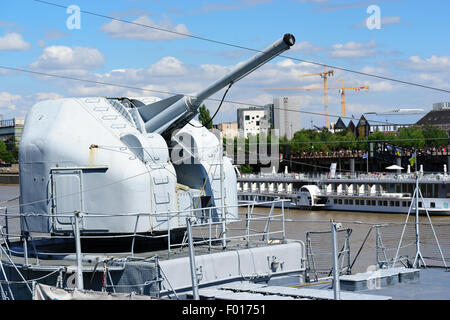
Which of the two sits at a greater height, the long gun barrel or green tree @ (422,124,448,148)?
green tree @ (422,124,448,148)

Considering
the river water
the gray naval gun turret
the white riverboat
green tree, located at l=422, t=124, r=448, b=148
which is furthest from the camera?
green tree, located at l=422, t=124, r=448, b=148

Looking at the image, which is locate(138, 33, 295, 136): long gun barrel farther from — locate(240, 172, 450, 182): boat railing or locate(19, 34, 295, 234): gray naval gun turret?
locate(240, 172, 450, 182): boat railing

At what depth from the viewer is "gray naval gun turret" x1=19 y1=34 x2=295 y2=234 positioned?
14641mm

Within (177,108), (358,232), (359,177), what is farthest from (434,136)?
(177,108)

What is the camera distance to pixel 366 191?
2606 inches

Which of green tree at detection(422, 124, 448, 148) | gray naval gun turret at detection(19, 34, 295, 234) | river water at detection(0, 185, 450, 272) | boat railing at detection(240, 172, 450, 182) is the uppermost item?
green tree at detection(422, 124, 448, 148)

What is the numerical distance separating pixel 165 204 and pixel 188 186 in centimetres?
186

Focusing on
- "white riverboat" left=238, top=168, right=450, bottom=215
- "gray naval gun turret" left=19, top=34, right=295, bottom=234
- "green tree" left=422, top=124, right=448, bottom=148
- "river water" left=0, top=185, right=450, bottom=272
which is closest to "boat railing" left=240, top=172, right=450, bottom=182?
"white riverboat" left=238, top=168, right=450, bottom=215

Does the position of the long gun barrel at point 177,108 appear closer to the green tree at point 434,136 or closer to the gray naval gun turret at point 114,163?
the gray naval gun turret at point 114,163

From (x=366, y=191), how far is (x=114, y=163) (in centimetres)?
5380

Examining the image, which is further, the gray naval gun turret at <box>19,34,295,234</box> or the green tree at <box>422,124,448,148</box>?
the green tree at <box>422,124,448,148</box>

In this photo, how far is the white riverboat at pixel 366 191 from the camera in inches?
2367

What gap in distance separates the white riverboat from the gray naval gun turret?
135ft

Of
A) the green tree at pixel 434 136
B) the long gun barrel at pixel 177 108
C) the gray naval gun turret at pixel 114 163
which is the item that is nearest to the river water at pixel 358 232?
the gray naval gun turret at pixel 114 163
